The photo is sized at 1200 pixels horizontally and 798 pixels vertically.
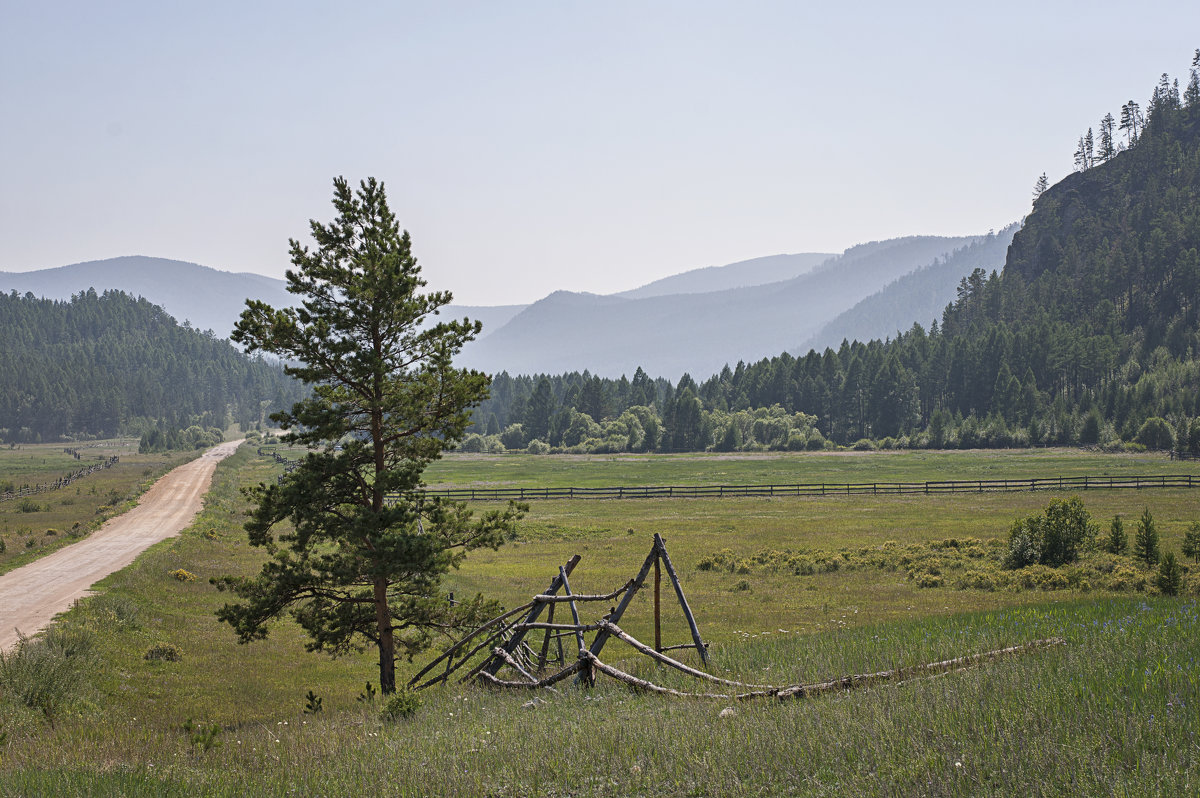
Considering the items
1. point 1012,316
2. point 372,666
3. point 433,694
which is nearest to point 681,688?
point 433,694

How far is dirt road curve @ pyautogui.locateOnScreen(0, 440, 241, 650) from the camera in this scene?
1000 inches

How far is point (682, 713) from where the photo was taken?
31.5ft

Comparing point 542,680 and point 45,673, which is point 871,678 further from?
point 45,673

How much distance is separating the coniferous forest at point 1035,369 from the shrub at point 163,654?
417 ft

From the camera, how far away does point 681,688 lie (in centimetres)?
1169

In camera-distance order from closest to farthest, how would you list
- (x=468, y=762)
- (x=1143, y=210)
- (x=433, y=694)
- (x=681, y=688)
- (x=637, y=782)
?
(x=637, y=782) < (x=468, y=762) < (x=681, y=688) < (x=433, y=694) < (x=1143, y=210)

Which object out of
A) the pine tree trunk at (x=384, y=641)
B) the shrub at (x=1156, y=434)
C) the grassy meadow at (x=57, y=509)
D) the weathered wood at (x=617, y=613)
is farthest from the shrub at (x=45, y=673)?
the shrub at (x=1156, y=434)

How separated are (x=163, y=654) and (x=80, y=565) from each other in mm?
16352

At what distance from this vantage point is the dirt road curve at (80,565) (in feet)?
83.3

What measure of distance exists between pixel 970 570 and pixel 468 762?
29.6 m

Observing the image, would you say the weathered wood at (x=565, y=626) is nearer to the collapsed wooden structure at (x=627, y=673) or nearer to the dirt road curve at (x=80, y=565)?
the collapsed wooden structure at (x=627, y=673)

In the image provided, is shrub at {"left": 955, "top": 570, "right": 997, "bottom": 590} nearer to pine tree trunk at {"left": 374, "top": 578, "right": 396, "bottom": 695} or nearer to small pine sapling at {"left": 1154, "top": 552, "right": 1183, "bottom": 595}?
small pine sapling at {"left": 1154, "top": 552, "right": 1183, "bottom": 595}

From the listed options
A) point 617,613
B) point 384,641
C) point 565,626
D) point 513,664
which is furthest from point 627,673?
point 384,641

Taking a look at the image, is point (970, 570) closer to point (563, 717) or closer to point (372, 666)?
point (372, 666)
